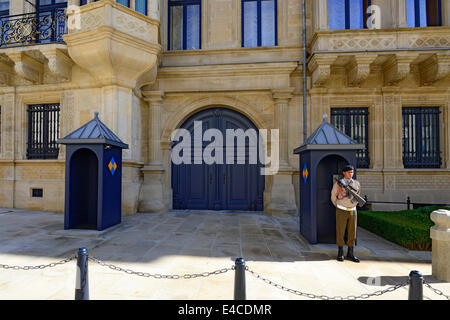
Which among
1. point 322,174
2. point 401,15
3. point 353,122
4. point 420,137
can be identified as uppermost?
point 401,15

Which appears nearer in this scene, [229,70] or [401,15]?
[401,15]

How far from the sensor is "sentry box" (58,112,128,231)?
21.1 feet

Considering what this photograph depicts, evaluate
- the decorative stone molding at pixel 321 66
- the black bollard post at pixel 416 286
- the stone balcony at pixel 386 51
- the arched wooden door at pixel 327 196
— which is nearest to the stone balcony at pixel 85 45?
the decorative stone molding at pixel 321 66

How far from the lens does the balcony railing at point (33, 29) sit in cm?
919

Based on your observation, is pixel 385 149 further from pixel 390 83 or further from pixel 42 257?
pixel 42 257

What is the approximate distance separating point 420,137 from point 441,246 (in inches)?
281

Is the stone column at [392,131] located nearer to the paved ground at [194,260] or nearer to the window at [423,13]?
the window at [423,13]

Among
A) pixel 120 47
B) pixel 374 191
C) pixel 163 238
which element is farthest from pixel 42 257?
pixel 374 191

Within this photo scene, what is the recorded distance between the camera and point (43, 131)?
32.8 ft

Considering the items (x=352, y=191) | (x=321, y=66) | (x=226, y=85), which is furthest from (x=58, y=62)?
(x=352, y=191)

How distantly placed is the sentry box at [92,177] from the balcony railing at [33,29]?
4834mm

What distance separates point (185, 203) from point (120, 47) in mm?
5937

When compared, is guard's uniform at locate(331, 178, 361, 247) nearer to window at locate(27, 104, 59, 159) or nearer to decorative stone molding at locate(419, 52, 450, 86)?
decorative stone molding at locate(419, 52, 450, 86)

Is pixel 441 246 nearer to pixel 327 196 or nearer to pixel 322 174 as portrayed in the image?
pixel 327 196
